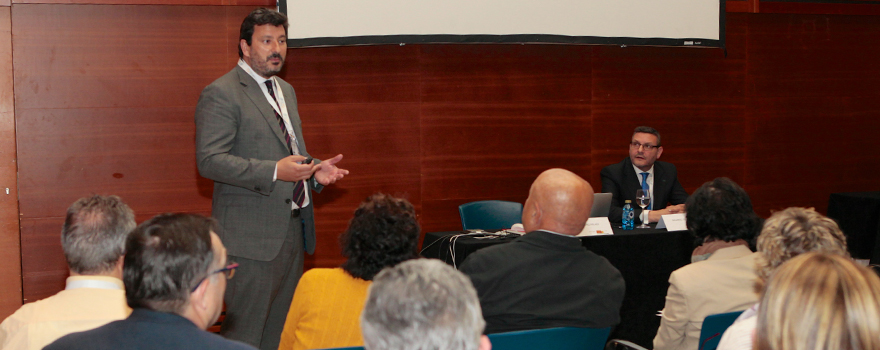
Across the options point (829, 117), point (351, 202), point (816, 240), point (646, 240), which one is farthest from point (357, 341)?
point (829, 117)

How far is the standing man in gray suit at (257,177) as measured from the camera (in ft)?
9.18

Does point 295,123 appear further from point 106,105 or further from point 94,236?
point 106,105

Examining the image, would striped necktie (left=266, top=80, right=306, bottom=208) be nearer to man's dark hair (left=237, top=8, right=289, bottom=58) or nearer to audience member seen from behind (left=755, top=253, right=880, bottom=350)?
man's dark hair (left=237, top=8, right=289, bottom=58)

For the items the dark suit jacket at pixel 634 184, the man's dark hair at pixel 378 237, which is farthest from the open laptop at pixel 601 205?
the man's dark hair at pixel 378 237

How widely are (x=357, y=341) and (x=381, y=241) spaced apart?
31cm

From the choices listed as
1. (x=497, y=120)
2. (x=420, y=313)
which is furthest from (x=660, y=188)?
(x=420, y=313)

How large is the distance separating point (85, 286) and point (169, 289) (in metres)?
0.80

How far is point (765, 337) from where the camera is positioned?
121cm

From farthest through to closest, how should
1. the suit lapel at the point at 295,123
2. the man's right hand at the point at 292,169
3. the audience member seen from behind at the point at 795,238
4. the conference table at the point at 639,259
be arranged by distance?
the conference table at the point at 639,259 → the suit lapel at the point at 295,123 → the man's right hand at the point at 292,169 → the audience member seen from behind at the point at 795,238

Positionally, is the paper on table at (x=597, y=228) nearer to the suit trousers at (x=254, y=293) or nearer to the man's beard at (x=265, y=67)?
the suit trousers at (x=254, y=293)

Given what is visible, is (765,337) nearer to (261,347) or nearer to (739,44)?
(261,347)

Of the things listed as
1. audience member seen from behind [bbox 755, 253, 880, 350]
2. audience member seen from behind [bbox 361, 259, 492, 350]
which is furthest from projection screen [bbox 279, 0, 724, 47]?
audience member seen from behind [bbox 755, 253, 880, 350]

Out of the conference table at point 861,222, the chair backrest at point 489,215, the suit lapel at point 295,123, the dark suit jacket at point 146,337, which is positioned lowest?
the conference table at point 861,222

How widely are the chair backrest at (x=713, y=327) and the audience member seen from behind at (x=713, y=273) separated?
0.29ft
